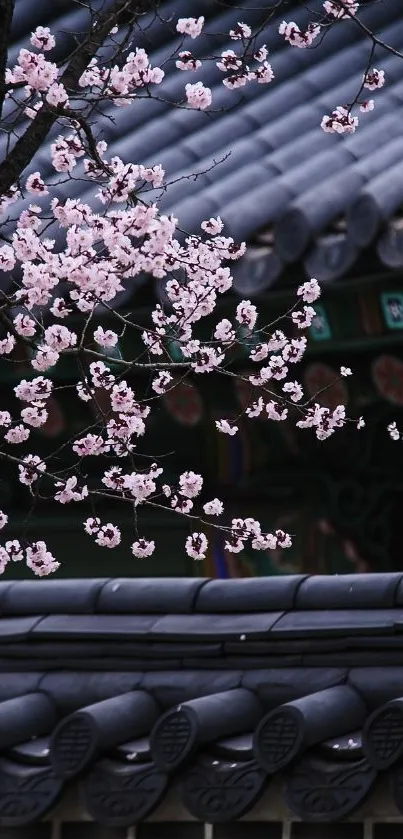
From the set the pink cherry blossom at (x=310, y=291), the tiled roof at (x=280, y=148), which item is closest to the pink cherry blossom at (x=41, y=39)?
the tiled roof at (x=280, y=148)

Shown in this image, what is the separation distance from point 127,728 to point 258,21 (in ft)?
21.4

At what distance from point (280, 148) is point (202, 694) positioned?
15.2ft

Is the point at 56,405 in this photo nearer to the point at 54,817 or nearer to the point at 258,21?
the point at 258,21

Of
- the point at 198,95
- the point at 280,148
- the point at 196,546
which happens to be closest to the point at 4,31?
the point at 198,95

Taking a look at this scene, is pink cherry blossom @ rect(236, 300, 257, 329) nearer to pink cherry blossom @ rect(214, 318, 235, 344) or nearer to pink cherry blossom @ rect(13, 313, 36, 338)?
pink cherry blossom @ rect(214, 318, 235, 344)

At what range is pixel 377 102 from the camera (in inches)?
381

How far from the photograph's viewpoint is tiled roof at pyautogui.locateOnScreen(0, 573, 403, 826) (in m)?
5.11

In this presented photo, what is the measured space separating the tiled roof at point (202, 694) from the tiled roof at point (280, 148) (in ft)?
7.26

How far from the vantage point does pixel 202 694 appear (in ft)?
18.7

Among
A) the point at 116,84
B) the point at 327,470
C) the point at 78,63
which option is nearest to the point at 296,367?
the point at 327,470

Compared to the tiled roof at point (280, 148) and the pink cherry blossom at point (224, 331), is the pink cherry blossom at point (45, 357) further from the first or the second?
the tiled roof at point (280, 148)

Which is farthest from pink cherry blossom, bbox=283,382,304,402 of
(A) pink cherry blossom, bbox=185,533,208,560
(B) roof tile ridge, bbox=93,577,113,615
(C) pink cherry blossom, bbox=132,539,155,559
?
(B) roof tile ridge, bbox=93,577,113,615

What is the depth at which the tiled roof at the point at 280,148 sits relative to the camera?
7.98m

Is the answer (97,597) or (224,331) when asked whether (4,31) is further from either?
(224,331)
